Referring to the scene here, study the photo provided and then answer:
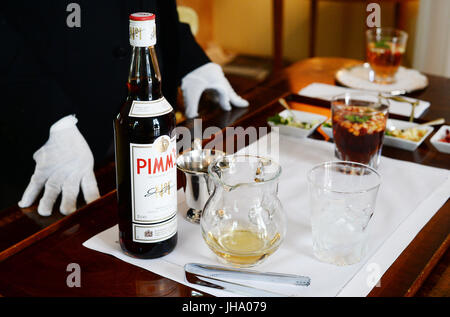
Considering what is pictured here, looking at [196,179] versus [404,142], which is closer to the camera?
[196,179]

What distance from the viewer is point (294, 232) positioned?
3.21 feet

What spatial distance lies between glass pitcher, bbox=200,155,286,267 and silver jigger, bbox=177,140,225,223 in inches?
3.1

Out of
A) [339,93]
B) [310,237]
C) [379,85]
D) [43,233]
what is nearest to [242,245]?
[310,237]

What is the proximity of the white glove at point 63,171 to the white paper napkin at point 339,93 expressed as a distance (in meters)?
0.77

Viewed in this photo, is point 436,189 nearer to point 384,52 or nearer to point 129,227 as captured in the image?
point 129,227

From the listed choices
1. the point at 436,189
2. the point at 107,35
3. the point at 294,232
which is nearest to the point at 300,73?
the point at 107,35

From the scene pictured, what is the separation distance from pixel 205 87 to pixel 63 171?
57 cm

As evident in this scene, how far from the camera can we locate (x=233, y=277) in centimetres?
83

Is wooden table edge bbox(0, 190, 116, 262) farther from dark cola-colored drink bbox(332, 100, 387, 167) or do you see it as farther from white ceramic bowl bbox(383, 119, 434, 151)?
white ceramic bowl bbox(383, 119, 434, 151)

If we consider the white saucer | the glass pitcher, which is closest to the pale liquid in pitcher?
the glass pitcher

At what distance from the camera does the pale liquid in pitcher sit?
2.76 ft

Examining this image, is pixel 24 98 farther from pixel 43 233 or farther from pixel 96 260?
pixel 96 260
